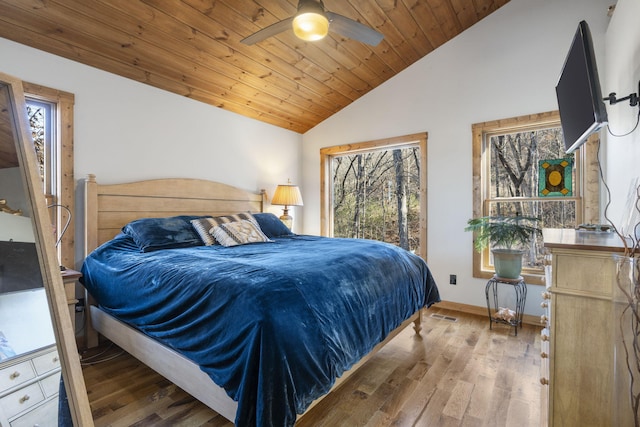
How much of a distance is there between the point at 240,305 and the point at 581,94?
1.95m

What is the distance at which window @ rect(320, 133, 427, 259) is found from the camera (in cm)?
378

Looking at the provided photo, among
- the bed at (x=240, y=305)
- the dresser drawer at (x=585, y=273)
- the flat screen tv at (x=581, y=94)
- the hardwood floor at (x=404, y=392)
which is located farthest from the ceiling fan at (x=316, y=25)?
the hardwood floor at (x=404, y=392)

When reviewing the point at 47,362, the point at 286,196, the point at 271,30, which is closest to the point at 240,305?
the point at 47,362

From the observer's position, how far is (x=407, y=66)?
371cm

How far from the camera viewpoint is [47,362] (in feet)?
3.37

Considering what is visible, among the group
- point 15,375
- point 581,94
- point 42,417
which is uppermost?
point 581,94

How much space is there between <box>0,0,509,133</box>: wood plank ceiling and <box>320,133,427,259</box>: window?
82 centimetres

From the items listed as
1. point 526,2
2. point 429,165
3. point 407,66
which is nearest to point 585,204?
point 429,165

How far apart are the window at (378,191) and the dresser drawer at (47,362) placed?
10.9 ft

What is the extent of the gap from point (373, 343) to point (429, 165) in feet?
7.98

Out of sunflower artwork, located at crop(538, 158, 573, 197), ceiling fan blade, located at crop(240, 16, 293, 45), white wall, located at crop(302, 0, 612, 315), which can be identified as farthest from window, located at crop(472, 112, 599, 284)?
ceiling fan blade, located at crop(240, 16, 293, 45)

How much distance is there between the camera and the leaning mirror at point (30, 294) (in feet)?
3.26

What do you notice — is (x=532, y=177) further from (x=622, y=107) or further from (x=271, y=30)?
(x=271, y=30)

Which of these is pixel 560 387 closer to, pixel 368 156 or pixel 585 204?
pixel 585 204
